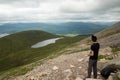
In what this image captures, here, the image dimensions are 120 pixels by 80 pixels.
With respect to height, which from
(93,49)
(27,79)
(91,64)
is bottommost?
(27,79)

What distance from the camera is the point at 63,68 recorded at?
2741 centimetres

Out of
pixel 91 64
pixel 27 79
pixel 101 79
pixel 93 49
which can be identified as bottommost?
pixel 27 79

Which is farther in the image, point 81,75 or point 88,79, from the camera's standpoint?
point 81,75

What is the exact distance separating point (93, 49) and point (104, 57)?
10.1m

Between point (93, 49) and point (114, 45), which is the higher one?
point (93, 49)

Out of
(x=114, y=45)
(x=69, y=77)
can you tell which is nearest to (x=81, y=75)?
(x=69, y=77)

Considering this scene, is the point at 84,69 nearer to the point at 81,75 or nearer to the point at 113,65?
the point at 81,75

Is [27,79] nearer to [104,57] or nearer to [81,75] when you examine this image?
[81,75]

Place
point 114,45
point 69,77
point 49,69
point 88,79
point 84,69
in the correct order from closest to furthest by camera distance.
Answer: point 88,79, point 69,77, point 84,69, point 49,69, point 114,45

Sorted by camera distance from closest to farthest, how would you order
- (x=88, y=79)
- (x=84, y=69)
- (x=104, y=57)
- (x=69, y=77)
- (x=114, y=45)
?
(x=88, y=79), (x=69, y=77), (x=84, y=69), (x=104, y=57), (x=114, y=45)

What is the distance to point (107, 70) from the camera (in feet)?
73.5

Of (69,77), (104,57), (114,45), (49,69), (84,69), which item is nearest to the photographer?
(69,77)

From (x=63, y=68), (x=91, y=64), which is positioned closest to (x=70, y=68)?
(x=63, y=68)

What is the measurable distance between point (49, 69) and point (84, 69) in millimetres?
4645
